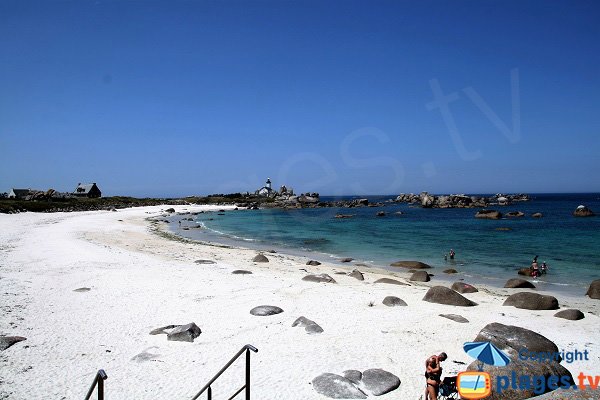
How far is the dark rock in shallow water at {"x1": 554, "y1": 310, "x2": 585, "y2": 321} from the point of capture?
13.5 m

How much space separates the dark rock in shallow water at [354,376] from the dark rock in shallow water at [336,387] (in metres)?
0.22

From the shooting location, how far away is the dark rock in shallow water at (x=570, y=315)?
1354 cm

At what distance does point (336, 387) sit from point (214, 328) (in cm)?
539

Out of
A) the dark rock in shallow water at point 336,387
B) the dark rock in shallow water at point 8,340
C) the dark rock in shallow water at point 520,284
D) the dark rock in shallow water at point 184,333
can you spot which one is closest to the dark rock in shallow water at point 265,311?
the dark rock in shallow water at point 184,333

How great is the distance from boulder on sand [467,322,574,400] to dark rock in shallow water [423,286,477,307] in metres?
5.15

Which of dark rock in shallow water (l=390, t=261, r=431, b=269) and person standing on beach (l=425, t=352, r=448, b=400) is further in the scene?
dark rock in shallow water (l=390, t=261, r=431, b=269)

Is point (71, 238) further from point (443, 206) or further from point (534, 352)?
point (443, 206)

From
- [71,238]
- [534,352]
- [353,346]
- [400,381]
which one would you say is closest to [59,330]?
[353,346]

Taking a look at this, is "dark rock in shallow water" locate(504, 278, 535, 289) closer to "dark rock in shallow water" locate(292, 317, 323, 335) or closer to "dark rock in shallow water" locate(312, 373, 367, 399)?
"dark rock in shallow water" locate(292, 317, 323, 335)

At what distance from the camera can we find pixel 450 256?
1128 inches

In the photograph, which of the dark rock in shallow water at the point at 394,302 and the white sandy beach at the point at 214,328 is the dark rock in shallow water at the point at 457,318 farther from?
the dark rock in shallow water at the point at 394,302

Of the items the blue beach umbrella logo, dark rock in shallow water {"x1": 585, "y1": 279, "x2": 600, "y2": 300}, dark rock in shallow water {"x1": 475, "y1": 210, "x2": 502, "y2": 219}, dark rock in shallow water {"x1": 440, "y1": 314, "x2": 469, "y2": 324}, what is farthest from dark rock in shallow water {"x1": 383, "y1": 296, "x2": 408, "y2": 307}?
dark rock in shallow water {"x1": 475, "y1": 210, "x2": 502, "y2": 219}

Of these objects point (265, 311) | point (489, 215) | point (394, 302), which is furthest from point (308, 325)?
point (489, 215)

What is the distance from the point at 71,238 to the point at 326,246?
24.1m
